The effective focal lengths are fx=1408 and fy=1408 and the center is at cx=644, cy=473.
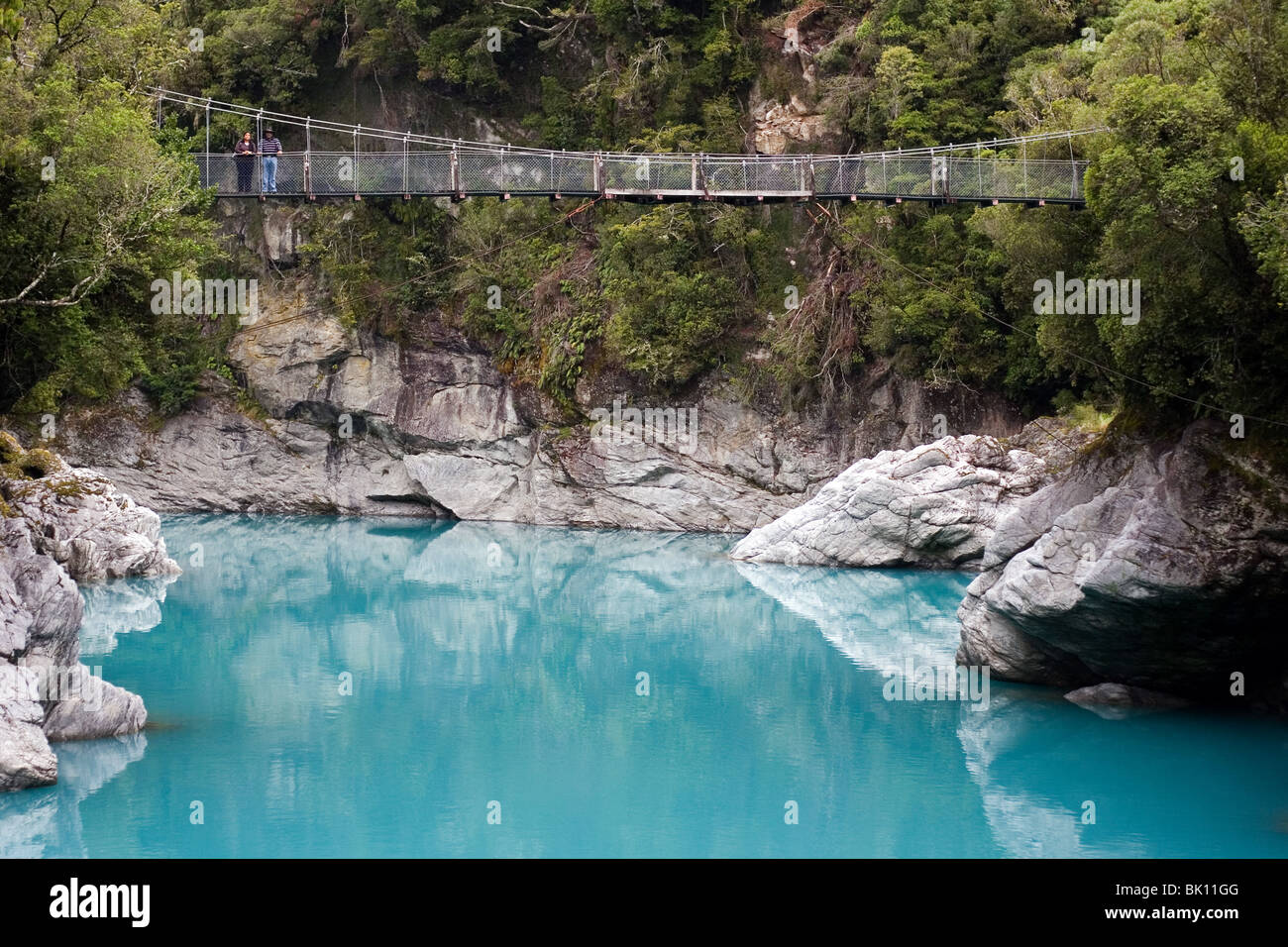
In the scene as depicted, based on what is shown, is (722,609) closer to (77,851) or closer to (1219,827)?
(1219,827)

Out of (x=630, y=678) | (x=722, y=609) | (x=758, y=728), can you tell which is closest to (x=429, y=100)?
(x=722, y=609)

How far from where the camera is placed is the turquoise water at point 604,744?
10.1 metres

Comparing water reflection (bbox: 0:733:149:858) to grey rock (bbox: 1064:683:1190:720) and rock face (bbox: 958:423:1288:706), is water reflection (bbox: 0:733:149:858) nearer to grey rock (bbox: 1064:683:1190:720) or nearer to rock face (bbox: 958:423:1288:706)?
rock face (bbox: 958:423:1288:706)

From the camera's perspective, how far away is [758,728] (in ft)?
44.9

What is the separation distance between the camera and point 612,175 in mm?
23516

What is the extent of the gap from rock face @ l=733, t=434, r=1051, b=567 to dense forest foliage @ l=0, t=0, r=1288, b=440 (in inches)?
73.8

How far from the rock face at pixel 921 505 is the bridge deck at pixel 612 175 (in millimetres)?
4240

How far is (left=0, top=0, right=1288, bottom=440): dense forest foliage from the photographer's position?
484 inches

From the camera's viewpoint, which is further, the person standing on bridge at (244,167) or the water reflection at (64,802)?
the person standing on bridge at (244,167)

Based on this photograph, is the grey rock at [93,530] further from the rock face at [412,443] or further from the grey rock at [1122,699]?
the grey rock at [1122,699]

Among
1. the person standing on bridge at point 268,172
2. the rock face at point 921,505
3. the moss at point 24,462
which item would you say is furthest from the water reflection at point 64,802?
the person standing on bridge at point 268,172

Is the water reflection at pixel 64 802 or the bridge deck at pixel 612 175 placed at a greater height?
the bridge deck at pixel 612 175

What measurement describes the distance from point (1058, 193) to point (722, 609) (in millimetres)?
7467

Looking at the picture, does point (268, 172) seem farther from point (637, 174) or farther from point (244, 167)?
point (637, 174)
